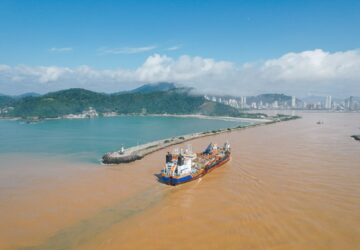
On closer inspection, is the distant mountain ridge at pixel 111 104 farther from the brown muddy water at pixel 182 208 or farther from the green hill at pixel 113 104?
the brown muddy water at pixel 182 208

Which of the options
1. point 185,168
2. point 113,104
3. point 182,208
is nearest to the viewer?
point 182,208

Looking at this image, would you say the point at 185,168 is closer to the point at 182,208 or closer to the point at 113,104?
the point at 182,208

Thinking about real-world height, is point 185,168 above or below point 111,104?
below

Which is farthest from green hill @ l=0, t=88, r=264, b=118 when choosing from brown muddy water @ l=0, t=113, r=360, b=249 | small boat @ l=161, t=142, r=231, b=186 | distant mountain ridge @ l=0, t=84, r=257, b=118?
brown muddy water @ l=0, t=113, r=360, b=249

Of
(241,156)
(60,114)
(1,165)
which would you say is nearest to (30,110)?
(60,114)

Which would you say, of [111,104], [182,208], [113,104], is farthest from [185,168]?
[113,104]

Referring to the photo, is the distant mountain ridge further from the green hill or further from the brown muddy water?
the brown muddy water

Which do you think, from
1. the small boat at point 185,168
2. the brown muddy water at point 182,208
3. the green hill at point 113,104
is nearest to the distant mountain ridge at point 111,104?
the green hill at point 113,104

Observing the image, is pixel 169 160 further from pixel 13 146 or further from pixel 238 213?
pixel 13 146
